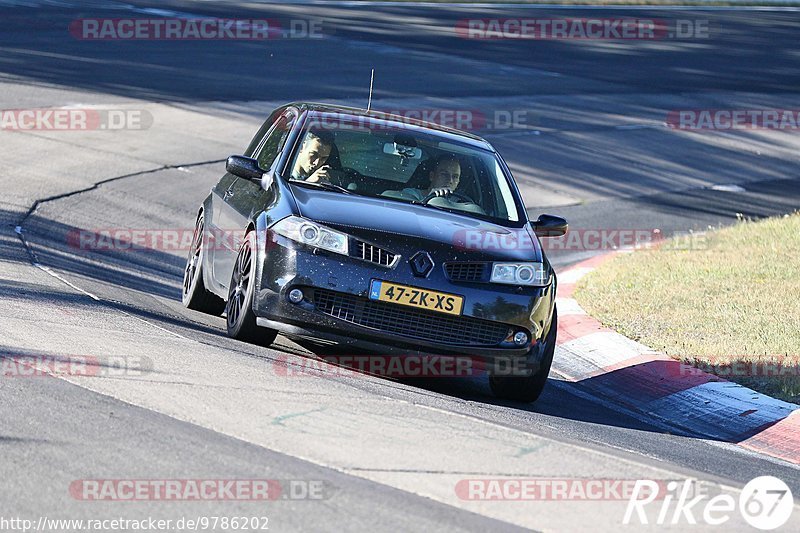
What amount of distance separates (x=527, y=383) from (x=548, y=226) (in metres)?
1.27

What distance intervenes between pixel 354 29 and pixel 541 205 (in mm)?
14477

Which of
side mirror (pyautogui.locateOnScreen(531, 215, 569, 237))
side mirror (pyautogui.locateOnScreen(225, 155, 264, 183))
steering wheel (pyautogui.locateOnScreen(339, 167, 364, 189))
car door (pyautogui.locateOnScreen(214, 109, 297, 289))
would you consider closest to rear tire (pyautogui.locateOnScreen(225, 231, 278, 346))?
car door (pyautogui.locateOnScreen(214, 109, 297, 289))

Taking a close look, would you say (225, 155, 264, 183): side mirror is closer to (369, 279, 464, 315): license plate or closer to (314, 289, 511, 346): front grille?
(314, 289, 511, 346): front grille

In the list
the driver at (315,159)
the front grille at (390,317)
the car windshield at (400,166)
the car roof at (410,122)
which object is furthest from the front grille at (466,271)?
the car roof at (410,122)

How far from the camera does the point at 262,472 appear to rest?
17.9 feet

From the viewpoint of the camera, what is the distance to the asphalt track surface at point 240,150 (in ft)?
18.1

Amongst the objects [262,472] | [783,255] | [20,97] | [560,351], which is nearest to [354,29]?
[20,97]

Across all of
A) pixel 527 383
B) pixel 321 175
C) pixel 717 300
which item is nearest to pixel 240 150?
pixel 717 300

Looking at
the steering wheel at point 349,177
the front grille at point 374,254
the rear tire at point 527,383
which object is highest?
the steering wheel at point 349,177

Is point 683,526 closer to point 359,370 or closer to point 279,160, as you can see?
point 359,370

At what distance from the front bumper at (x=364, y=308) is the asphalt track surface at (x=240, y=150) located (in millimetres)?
278

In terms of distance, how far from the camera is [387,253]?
7672mm

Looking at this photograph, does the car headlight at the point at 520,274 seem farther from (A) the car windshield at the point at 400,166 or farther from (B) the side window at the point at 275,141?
(B) the side window at the point at 275,141

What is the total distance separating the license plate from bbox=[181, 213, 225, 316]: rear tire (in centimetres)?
242
